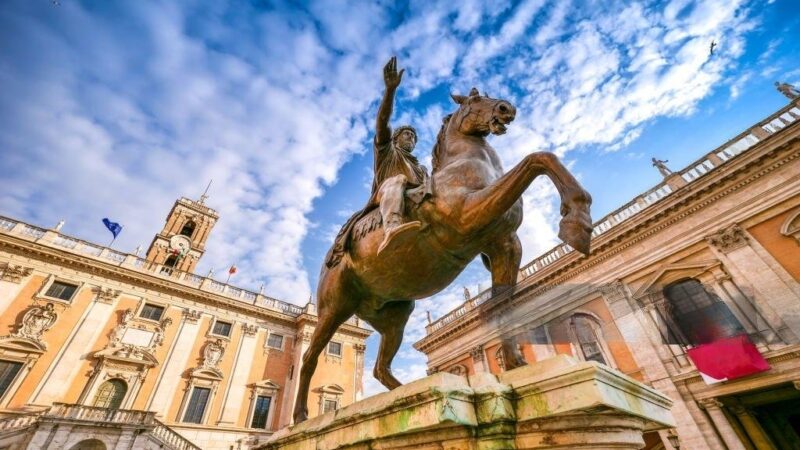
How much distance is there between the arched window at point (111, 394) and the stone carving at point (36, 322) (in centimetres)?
364

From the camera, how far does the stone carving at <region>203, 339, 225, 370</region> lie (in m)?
19.6

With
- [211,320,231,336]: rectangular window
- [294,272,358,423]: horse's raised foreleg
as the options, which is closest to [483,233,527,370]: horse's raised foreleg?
[294,272,358,423]: horse's raised foreleg

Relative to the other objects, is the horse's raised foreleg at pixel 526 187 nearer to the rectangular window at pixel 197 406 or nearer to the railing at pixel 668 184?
the railing at pixel 668 184

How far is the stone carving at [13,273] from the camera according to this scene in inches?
635

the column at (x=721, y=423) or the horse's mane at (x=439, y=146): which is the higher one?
the horse's mane at (x=439, y=146)

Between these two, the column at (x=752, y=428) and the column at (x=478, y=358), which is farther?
the column at (x=478, y=358)

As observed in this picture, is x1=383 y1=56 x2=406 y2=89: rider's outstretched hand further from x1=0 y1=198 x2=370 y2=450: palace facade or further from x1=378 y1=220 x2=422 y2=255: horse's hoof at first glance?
x1=0 y1=198 x2=370 y2=450: palace facade

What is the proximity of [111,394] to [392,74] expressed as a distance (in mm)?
22068

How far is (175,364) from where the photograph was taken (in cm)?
1862

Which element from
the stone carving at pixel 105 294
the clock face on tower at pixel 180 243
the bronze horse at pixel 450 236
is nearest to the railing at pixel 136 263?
the stone carving at pixel 105 294

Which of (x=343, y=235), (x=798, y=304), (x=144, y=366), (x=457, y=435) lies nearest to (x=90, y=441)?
(x=144, y=366)

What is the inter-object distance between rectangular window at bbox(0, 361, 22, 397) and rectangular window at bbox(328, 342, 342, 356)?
15.5 m

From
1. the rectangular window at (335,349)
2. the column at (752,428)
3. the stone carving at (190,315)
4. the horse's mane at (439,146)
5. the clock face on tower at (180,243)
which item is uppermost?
the clock face on tower at (180,243)

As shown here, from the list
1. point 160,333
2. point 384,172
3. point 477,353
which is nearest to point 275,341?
point 160,333
